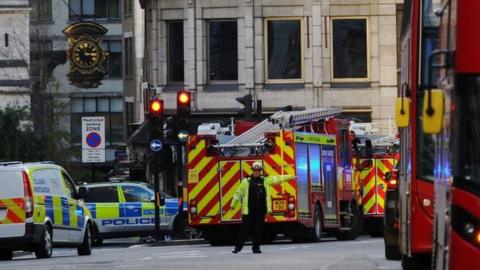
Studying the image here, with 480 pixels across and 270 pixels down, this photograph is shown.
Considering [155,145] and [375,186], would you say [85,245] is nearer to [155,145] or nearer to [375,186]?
[155,145]

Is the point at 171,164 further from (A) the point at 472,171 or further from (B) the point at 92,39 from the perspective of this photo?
(A) the point at 472,171

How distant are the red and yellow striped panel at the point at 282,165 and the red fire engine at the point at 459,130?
66.0 ft

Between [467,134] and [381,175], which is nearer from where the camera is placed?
[467,134]

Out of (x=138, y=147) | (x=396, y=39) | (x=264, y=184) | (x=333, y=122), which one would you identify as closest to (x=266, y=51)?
(x=396, y=39)

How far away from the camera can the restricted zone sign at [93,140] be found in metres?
40.4

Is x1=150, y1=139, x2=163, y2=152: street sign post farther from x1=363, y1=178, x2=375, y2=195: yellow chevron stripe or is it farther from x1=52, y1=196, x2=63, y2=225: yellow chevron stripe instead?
x1=52, y1=196, x2=63, y2=225: yellow chevron stripe

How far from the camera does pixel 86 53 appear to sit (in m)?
65.2

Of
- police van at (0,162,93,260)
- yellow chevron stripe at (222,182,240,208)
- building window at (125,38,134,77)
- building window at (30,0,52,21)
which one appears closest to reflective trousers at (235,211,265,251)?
police van at (0,162,93,260)

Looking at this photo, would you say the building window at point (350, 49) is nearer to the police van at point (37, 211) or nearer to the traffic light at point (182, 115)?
the traffic light at point (182, 115)

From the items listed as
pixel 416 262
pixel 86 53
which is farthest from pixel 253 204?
pixel 86 53

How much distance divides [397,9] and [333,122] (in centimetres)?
1833

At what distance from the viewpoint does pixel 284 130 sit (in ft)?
110

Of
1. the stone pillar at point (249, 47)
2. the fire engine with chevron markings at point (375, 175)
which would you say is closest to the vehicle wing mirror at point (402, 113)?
the fire engine with chevron markings at point (375, 175)

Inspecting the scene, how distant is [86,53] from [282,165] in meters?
32.6
